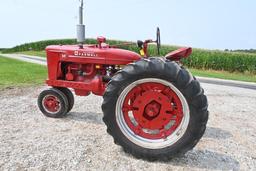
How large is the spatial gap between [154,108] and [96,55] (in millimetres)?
1684

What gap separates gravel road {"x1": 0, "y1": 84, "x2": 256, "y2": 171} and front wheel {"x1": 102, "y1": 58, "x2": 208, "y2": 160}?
0.69ft

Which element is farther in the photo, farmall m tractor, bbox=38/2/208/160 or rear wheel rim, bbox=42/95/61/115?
rear wheel rim, bbox=42/95/61/115

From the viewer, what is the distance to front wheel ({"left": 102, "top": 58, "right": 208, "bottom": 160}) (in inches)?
167

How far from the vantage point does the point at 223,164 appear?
14.2 ft

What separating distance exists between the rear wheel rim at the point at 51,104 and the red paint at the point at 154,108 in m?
2.07

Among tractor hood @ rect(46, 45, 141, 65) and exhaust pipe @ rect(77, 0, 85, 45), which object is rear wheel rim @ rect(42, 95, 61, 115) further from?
exhaust pipe @ rect(77, 0, 85, 45)

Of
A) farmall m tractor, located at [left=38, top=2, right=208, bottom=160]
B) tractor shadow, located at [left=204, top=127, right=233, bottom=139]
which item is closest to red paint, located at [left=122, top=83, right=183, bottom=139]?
farmall m tractor, located at [left=38, top=2, right=208, bottom=160]

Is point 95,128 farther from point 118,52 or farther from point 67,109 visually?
point 118,52

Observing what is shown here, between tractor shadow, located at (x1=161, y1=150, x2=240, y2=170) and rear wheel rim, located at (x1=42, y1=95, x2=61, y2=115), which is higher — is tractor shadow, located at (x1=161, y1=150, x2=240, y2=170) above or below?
below

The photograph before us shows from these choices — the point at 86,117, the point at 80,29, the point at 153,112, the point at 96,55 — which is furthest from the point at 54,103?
the point at 80,29

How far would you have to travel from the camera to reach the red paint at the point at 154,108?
14.7 feet

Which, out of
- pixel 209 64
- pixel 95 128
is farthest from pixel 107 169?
pixel 209 64

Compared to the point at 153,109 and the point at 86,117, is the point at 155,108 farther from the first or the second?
the point at 86,117

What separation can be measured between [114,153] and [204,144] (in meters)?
1.43
